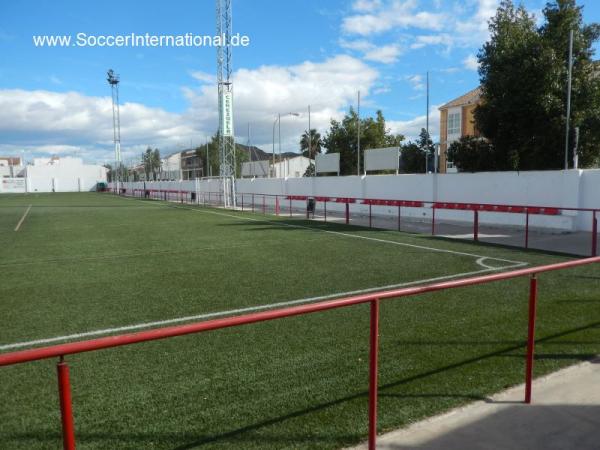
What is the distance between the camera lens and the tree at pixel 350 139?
5025cm

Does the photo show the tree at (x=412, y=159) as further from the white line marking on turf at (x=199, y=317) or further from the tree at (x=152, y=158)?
the tree at (x=152, y=158)

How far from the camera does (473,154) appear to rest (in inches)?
925

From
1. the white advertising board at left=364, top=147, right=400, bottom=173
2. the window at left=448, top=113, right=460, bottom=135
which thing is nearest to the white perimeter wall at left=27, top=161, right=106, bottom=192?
the window at left=448, top=113, right=460, bottom=135

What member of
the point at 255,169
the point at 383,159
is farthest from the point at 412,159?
the point at 383,159

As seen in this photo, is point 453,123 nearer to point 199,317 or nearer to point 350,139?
point 350,139

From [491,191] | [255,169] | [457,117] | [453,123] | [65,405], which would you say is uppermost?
[457,117]

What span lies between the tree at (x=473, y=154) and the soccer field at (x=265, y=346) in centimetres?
1243

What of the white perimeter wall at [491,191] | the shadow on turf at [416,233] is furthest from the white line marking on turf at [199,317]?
the white perimeter wall at [491,191]

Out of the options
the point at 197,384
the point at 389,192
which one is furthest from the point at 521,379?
the point at 389,192

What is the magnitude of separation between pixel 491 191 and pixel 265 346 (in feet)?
55.4

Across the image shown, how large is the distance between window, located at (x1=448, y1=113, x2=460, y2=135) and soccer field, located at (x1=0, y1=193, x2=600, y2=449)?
45944 mm

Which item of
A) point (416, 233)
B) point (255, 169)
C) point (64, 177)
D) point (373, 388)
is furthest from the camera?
point (64, 177)

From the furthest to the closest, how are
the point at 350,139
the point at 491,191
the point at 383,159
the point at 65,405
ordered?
the point at 350,139 < the point at 383,159 < the point at 491,191 < the point at 65,405

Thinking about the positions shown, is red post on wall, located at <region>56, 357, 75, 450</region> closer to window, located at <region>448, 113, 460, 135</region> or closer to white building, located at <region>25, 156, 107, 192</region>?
window, located at <region>448, 113, 460, 135</region>
